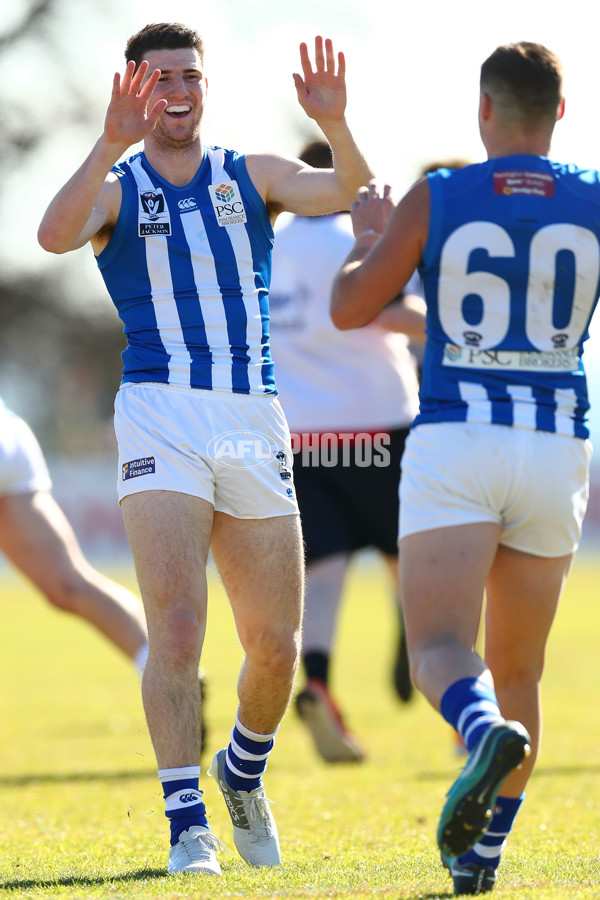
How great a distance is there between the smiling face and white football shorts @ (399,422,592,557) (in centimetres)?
149

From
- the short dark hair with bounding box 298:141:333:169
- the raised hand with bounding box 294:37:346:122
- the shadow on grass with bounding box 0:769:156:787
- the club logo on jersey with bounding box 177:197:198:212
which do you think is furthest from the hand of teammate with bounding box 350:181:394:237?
the shadow on grass with bounding box 0:769:156:787

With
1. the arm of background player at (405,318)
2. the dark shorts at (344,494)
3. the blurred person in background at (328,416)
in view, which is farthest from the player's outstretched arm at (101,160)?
the dark shorts at (344,494)

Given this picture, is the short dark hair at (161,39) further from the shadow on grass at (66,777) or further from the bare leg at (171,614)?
the shadow on grass at (66,777)

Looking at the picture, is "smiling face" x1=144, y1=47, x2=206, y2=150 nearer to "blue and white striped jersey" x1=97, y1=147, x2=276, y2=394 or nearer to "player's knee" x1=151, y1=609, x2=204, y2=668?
"blue and white striped jersey" x1=97, y1=147, x2=276, y2=394

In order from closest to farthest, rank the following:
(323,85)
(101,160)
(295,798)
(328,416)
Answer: (101,160)
(323,85)
(295,798)
(328,416)

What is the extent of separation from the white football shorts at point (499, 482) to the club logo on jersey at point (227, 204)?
122 centimetres

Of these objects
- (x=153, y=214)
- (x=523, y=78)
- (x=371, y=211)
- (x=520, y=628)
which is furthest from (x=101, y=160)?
(x=520, y=628)

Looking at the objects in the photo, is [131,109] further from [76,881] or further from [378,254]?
[76,881]

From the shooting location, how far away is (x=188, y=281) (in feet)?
14.1

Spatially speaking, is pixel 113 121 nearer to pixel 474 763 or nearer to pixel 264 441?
pixel 264 441

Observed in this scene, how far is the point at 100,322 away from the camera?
35.2m

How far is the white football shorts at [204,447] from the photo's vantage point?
13.6 ft

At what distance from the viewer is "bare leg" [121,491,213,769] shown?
4.02m

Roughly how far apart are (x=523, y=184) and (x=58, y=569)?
11.0 ft
